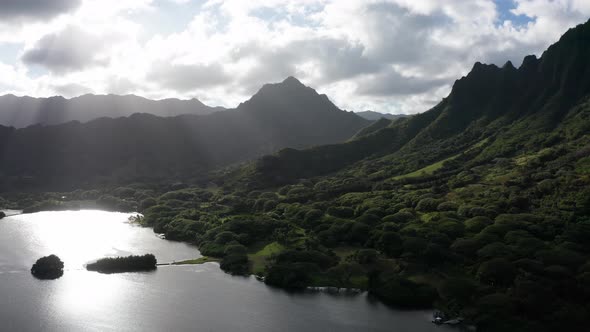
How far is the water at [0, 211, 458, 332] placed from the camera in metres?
78.8

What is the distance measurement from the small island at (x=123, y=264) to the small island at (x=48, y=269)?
23.0 feet

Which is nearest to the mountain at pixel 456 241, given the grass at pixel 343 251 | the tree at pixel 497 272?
the tree at pixel 497 272

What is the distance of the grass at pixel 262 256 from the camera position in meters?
109

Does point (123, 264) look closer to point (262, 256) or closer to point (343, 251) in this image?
point (262, 256)

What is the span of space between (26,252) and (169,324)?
72.8 metres

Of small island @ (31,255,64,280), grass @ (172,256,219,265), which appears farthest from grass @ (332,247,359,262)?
small island @ (31,255,64,280)

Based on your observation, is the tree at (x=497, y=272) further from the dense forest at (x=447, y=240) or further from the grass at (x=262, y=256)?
the grass at (x=262, y=256)

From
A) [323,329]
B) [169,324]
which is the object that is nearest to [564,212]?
[323,329]

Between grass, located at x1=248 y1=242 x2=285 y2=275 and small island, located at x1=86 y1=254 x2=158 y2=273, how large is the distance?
23.6 metres

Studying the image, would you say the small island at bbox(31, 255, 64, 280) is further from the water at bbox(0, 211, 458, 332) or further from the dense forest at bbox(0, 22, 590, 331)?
the dense forest at bbox(0, 22, 590, 331)

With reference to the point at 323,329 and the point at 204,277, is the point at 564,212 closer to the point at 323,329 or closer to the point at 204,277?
the point at 323,329

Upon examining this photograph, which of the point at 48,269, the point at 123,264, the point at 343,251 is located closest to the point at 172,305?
the point at 123,264

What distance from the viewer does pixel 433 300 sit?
291 feet

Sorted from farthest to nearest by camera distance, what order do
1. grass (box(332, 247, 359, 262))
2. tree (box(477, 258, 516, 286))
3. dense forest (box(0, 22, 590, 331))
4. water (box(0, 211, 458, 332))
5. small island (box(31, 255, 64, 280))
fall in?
grass (box(332, 247, 359, 262)), small island (box(31, 255, 64, 280)), tree (box(477, 258, 516, 286)), dense forest (box(0, 22, 590, 331)), water (box(0, 211, 458, 332))
